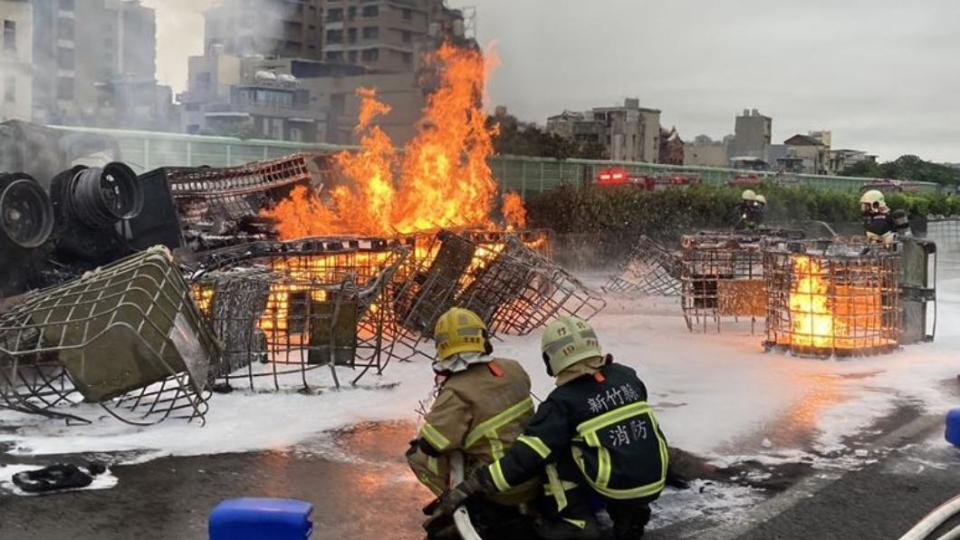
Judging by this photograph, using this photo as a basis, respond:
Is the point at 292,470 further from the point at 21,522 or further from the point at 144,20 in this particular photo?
the point at 144,20

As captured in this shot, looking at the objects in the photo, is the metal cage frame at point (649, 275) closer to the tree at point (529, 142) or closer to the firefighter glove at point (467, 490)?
the tree at point (529, 142)

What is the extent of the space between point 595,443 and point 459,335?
0.88 metres

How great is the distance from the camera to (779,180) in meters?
36.0

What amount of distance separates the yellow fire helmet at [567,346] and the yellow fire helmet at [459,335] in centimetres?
37

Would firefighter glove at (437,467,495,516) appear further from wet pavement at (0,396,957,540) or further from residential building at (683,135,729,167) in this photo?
residential building at (683,135,729,167)

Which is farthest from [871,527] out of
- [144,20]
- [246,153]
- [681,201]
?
[144,20]

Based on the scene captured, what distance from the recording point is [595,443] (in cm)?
435

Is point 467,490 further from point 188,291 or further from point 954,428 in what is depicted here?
point 954,428

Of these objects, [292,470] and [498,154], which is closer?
[292,470]

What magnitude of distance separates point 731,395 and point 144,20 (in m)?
20.1

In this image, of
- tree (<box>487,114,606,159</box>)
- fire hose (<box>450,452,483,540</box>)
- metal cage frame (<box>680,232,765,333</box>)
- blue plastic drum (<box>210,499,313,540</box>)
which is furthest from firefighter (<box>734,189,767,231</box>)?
blue plastic drum (<box>210,499,313,540</box>)

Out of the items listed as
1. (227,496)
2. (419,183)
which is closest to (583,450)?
(227,496)

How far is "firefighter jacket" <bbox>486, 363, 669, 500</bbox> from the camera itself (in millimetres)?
4348

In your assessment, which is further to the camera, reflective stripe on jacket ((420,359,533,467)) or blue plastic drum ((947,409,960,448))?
blue plastic drum ((947,409,960,448))
